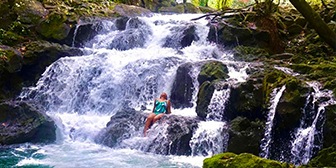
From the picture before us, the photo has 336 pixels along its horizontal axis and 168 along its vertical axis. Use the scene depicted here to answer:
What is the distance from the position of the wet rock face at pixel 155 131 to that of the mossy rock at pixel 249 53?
3806 millimetres

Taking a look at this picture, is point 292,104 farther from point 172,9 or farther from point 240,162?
point 172,9

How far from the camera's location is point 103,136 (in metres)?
7.82

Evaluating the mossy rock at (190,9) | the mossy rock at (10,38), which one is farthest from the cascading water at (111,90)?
the mossy rock at (190,9)

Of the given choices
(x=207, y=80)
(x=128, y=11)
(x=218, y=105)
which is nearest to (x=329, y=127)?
(x=218, y=105)

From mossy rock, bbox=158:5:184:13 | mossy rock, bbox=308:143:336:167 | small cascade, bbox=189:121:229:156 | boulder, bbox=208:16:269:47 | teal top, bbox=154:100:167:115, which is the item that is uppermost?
mossy rock, bbox=158:5:184:13

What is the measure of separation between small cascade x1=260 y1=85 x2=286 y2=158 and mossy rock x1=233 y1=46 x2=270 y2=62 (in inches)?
140

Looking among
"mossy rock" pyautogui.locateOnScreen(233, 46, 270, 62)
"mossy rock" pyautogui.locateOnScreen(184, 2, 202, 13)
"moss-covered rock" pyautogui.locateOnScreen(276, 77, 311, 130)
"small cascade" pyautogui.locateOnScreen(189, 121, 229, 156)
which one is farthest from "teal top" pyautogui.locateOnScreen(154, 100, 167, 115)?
"mossy rock" pyautogui.locateOnScreen(184, 2, 202, 13)

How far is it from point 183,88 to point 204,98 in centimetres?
163

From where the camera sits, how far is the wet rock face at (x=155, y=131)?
698 centimetres

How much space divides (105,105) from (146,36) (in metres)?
5.08

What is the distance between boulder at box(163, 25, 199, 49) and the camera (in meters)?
12.9

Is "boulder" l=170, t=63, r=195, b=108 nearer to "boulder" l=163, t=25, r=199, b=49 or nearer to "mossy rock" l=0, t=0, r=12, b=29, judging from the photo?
"boulder" l=163, t=25, r=199, b=49

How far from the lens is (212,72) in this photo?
877cm

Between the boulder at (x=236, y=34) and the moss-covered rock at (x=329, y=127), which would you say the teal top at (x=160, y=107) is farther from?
the boulder at (x=236, y=34)
